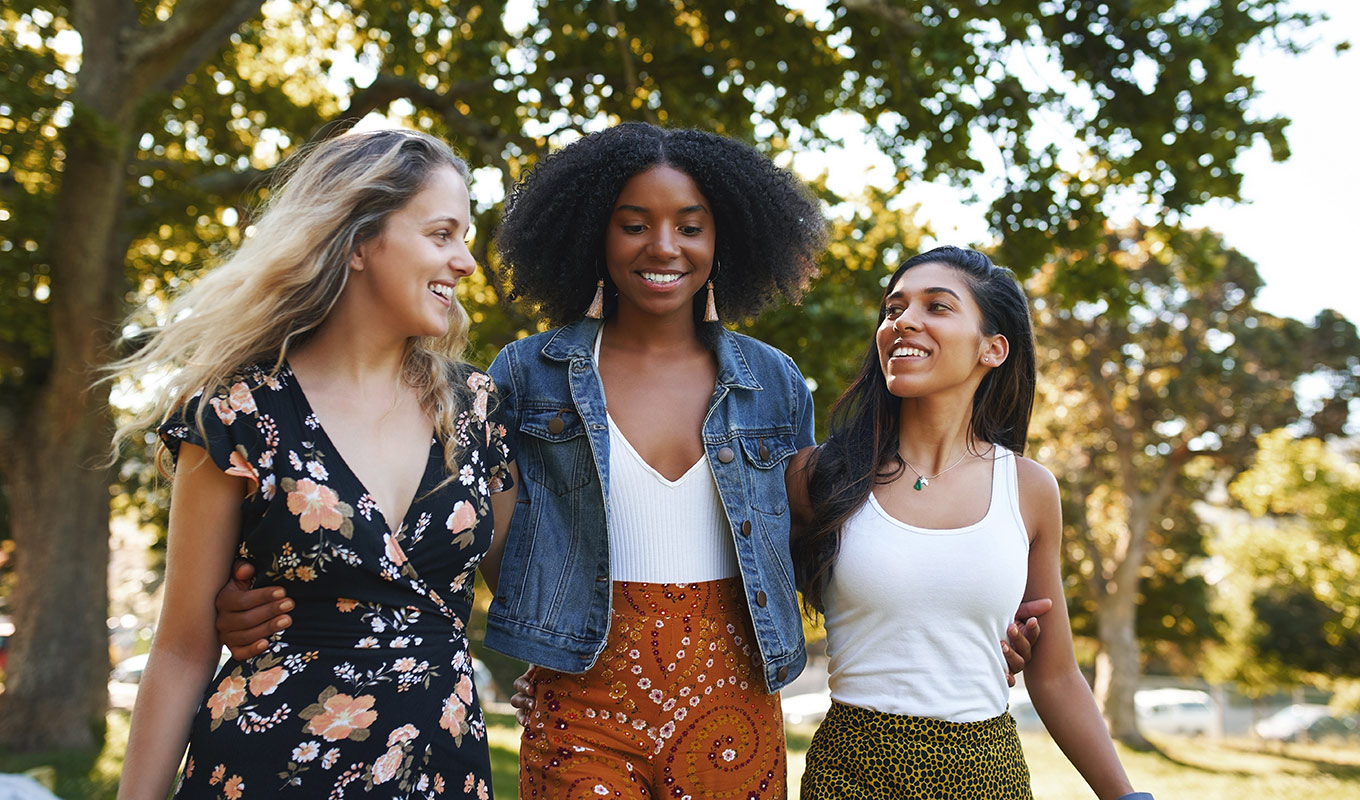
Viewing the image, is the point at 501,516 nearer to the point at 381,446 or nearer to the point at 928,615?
the point at 381,446

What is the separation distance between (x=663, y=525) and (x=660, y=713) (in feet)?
1.61

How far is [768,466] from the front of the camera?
10.3ft

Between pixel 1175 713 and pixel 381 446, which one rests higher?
pixel 381 446

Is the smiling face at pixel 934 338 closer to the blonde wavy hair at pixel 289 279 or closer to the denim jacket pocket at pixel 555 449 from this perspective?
the denim jacket pocket at pixel 555 449

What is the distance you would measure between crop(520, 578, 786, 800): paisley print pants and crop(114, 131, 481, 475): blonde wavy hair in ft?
2.40

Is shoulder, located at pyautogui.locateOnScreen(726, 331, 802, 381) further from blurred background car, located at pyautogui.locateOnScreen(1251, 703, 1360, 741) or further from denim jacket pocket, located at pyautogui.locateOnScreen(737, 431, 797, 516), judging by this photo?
blurred background car, located at pyautogui.locateOnScreen(1251, 703, 1360, 741)

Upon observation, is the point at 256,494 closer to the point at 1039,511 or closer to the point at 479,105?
the point at 1039,511

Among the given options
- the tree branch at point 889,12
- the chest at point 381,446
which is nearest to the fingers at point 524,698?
the chest at point 381,446

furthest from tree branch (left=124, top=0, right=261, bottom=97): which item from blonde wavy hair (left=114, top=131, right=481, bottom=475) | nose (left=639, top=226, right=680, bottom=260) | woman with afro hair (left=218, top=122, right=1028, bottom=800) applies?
blonde wavy hair (left=114, top=131, right=481, bottom=475)

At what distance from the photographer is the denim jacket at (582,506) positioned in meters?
2.84

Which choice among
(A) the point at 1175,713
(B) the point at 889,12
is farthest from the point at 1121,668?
(B) the point at 889,12

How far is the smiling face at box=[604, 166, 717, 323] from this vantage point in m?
3.05

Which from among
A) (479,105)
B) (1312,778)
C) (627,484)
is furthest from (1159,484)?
(627,484)

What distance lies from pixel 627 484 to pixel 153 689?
4.10ft
